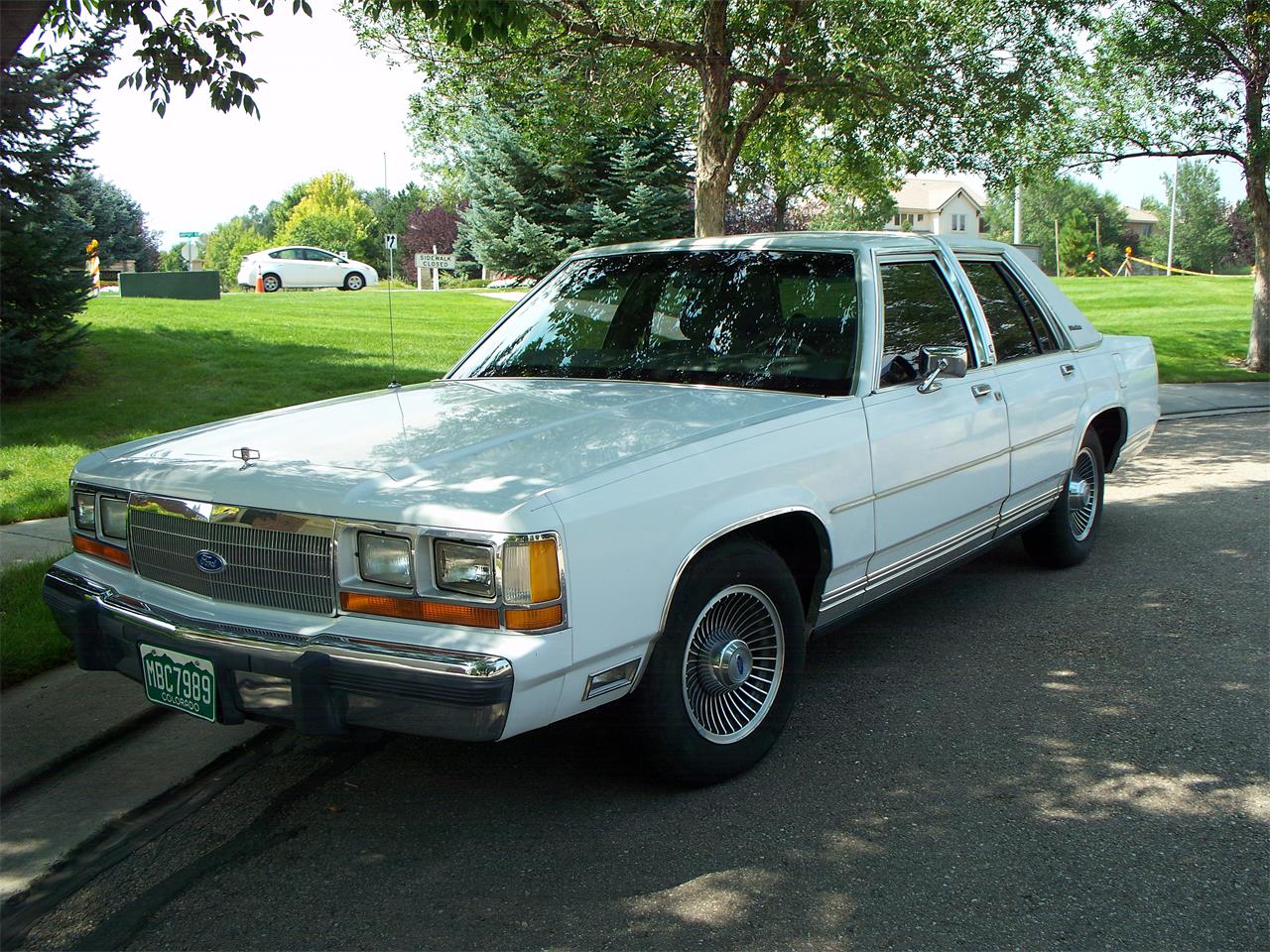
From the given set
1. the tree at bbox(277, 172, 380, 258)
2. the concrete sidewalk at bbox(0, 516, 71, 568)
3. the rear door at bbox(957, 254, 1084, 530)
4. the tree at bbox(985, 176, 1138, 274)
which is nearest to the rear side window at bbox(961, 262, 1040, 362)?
the rear door at bbox(957, 254, 1084, 530)

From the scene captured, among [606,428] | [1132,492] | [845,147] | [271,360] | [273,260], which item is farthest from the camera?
[273,260]

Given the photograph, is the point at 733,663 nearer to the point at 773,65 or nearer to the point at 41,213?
the point at 773,65

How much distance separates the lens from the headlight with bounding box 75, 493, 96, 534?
3.90 metres

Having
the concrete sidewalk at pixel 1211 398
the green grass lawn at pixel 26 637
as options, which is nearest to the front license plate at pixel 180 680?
the green grass lawn at pixel 26 637

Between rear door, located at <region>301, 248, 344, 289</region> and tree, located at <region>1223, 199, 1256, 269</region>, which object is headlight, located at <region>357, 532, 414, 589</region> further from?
tree, located at <region>1223, 199, 1256, 269</region>

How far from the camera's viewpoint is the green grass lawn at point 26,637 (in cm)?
483

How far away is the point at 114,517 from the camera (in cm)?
382

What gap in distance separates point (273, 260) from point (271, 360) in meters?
21.4

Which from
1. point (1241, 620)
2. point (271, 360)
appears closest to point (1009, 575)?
point (1241, 620)

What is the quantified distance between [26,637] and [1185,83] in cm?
1641

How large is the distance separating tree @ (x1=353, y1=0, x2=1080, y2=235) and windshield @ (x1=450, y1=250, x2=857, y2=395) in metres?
5.18

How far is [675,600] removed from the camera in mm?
3465

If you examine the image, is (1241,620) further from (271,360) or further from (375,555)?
(271,360)

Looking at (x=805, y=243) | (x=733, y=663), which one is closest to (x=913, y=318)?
(x=805, y=243)
